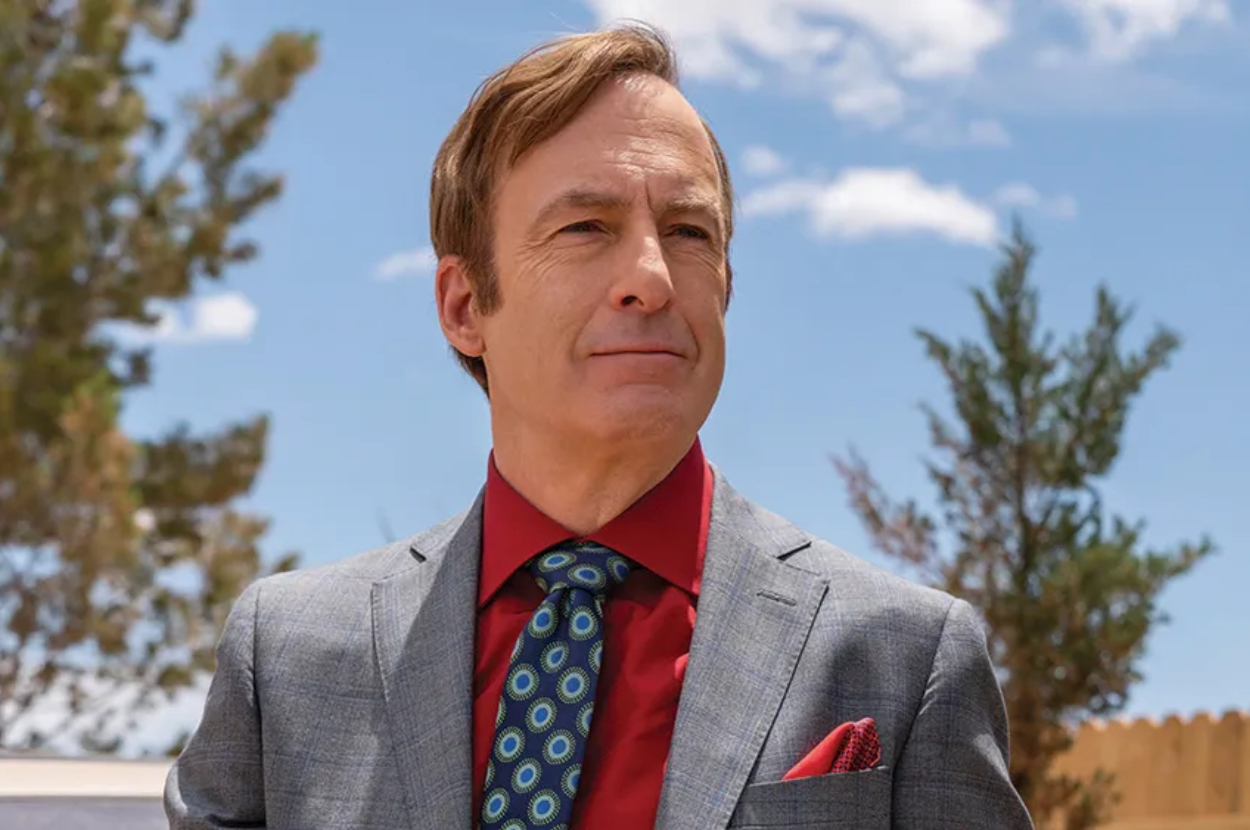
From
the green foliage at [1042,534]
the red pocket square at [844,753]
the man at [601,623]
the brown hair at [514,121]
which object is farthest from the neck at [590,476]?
the green foliage at [1042,534]

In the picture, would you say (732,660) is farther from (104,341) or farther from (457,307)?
(104,341)

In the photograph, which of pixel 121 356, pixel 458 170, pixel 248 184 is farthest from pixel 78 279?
pixel 458 170

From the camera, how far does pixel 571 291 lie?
1937mm

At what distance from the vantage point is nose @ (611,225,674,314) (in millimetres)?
1896

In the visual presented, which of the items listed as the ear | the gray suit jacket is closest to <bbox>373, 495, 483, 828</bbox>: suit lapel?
the gray suit jacket

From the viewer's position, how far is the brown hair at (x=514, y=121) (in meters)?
2.04

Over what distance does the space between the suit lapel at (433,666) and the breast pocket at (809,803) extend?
32cm

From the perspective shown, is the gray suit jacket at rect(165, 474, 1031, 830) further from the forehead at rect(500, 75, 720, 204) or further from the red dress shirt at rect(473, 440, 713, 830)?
the forehead at rect(500, 75, 720, 204)

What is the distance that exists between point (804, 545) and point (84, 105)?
37.4 ft

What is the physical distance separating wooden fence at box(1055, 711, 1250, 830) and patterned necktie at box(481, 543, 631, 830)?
8.86 metres

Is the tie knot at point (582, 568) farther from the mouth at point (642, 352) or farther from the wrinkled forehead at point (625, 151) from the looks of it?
the wrinkled forehead at point (625, 151)

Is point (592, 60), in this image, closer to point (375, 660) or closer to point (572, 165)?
point (572, 165)

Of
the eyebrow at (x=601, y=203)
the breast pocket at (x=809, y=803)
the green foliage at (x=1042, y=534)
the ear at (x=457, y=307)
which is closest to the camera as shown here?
the breast pocket at (x=809, y=803)

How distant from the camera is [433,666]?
1989mm
